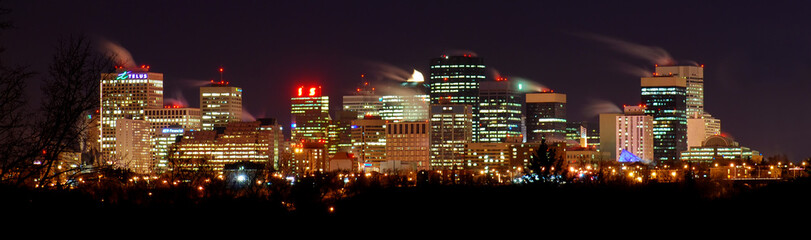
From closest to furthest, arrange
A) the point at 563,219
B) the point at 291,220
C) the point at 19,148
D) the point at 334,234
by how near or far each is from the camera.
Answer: the point at 19,148 → the point at 291,220 → the point at 334,234 → the point at 563,219

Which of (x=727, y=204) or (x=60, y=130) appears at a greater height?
(x=60, y=130)

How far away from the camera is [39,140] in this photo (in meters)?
16.5

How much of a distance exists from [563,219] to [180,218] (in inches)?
1559

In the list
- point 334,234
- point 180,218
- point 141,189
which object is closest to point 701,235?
point 334,234

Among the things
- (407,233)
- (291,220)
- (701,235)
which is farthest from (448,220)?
(291,220)

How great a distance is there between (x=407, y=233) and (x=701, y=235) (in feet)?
65.1

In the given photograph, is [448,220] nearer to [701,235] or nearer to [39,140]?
[701,235]

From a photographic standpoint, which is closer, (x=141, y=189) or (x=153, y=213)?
(x=153, y=213)

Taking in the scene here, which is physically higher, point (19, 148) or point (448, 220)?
point (19, 148)

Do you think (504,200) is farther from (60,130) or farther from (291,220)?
(60,130)

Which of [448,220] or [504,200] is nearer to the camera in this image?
[448,220]

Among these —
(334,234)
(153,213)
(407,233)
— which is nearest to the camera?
(153,213)

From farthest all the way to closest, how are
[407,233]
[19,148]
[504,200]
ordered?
[504,200]
[407,233]
[19,148]

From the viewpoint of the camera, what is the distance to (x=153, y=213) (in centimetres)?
3903
